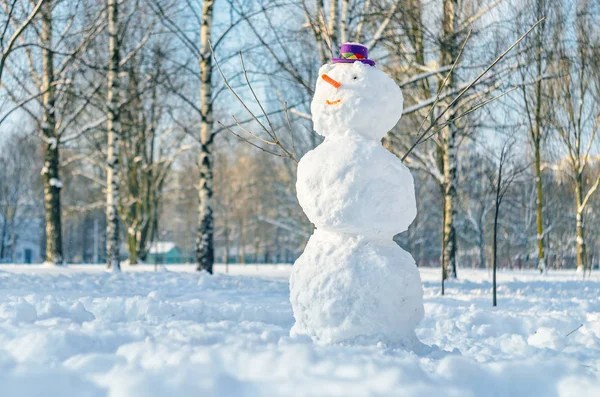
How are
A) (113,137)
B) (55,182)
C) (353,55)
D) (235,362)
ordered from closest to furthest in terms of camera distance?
(235,362) → (353,55) → (113,137) → (55,182)

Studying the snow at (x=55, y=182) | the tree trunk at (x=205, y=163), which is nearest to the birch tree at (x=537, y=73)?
the tree trunk at (x=205, y=163)

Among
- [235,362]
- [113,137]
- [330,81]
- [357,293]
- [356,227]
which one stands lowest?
A: [235,362]

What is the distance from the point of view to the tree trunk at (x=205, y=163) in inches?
432

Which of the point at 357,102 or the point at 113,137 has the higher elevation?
the point at 113,137

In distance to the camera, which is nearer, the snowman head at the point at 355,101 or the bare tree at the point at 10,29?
the snowman head at the point at 355,101

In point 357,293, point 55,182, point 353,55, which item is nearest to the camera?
point 357,293

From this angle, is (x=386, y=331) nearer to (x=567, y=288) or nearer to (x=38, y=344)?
(x=38, y=344)

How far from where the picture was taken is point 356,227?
3951mm

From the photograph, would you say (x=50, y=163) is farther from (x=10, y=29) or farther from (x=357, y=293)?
(x=357, y=293)

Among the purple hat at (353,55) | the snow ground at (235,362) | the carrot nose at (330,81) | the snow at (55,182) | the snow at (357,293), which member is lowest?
the snow ground at (235,362)

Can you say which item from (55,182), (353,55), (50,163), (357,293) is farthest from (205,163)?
(357,293)

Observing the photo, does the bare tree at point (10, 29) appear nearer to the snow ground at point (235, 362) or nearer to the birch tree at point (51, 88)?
the birch tree at point (51, 88)

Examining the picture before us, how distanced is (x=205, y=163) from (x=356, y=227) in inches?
294

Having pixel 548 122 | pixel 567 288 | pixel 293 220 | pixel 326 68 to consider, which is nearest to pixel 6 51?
pixel 326 68
